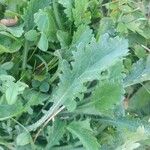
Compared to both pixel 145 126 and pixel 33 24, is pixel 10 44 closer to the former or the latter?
pixel 33 24

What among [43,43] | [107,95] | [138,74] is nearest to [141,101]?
[138,74]

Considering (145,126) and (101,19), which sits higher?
(101,19)

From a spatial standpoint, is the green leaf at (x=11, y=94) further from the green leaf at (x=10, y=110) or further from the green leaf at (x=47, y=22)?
the green leaf at (x=47, y=22)

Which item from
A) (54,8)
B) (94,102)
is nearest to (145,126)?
(94,102)

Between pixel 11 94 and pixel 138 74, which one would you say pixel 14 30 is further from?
pixel 138 74

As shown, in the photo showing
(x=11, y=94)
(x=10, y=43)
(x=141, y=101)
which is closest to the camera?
(x=11, y=94)

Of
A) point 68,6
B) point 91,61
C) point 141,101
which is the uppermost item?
point 68,6

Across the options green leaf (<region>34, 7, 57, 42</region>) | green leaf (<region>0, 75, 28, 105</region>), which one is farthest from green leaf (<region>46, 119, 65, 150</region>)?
green leaf (<region>34, 7, 57, 42</region>)
